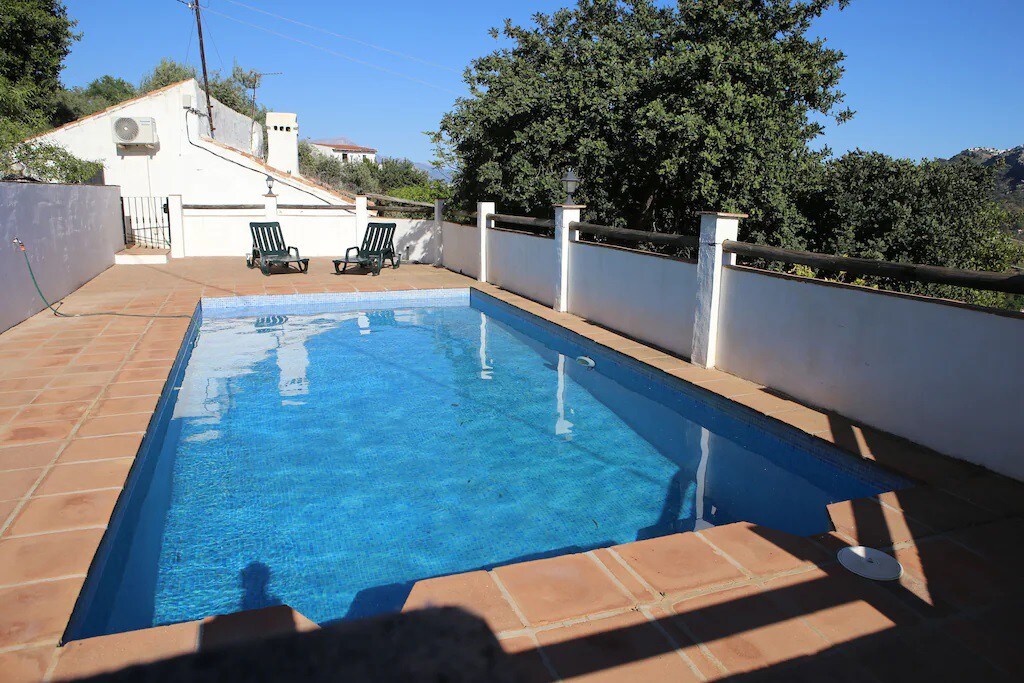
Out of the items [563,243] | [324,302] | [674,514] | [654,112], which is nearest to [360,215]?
[324,302]

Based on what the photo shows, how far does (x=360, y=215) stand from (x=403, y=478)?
1225cm

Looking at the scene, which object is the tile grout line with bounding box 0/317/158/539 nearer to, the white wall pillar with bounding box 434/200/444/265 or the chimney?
the white wall pillar with bounding box 434/200/444/265

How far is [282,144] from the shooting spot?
2489cm

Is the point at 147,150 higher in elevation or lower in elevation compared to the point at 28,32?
lower

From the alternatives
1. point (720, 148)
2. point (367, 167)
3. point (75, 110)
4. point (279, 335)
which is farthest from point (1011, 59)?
point (75, 110)

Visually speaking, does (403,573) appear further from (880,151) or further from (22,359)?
(880,151)

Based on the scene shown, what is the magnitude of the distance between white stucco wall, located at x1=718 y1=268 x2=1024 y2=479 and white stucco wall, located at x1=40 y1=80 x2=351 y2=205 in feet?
51.2

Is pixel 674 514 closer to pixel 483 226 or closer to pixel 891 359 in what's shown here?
pixel 891 359

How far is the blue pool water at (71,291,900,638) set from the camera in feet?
11.3

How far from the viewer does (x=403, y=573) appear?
3518 millimetres

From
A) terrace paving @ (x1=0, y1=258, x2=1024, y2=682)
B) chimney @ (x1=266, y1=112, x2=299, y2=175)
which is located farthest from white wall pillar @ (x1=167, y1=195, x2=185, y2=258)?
terrace paving @ (x1=0, y1=258, x2=1024, y2=682)

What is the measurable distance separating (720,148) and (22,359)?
897cm

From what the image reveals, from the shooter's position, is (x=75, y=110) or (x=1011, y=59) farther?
(x=75, y=110)

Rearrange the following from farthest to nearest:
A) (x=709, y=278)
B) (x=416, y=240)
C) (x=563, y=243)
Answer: (x=416, y=240)
(x=563, y=243)
(x=709, y=278)
